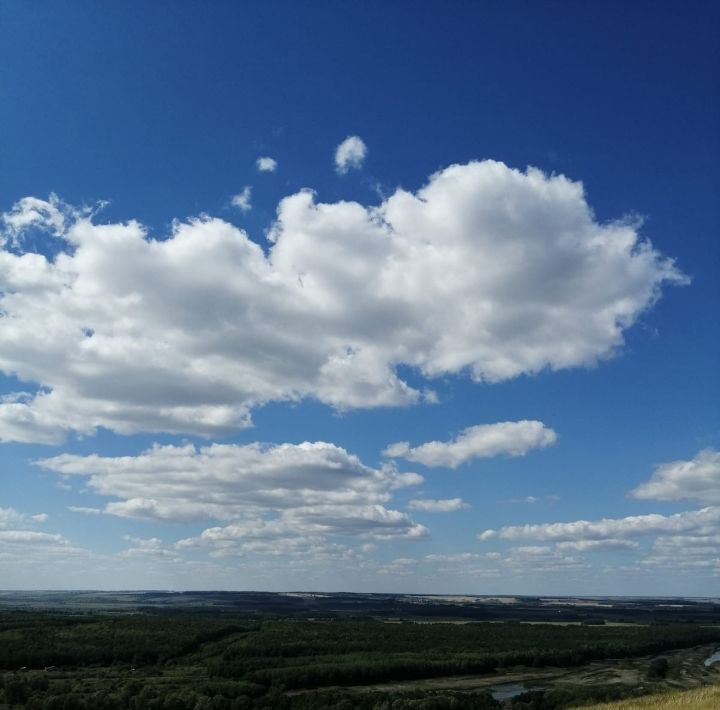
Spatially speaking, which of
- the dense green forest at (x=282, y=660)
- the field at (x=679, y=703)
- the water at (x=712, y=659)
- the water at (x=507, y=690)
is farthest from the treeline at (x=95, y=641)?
the field at (x=679, y=703)

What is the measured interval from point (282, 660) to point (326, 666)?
14736 mm


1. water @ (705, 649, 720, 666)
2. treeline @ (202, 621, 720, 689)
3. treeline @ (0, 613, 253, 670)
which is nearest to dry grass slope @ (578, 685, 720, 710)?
treeline @ (202, 621, 720, 689)

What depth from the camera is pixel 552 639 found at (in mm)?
→ 147000

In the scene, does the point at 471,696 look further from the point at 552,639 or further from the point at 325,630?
the point at 325,630

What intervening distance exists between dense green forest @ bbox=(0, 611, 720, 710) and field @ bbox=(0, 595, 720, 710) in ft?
0.75

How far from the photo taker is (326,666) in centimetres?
9550

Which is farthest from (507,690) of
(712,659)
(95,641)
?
(95,641)

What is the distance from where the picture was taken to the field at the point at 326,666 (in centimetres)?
7350

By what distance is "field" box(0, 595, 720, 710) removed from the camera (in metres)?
73.5

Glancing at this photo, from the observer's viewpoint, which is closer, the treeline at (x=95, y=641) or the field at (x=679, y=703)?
the field at (x=679, y=703)

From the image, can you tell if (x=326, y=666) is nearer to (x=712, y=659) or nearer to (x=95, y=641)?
(x=95, y=641)

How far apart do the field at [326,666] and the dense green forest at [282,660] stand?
228mm

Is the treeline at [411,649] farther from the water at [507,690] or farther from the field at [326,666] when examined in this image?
the water at [507,690]

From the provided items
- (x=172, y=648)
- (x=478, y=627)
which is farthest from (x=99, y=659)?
(x=478, y=627)
